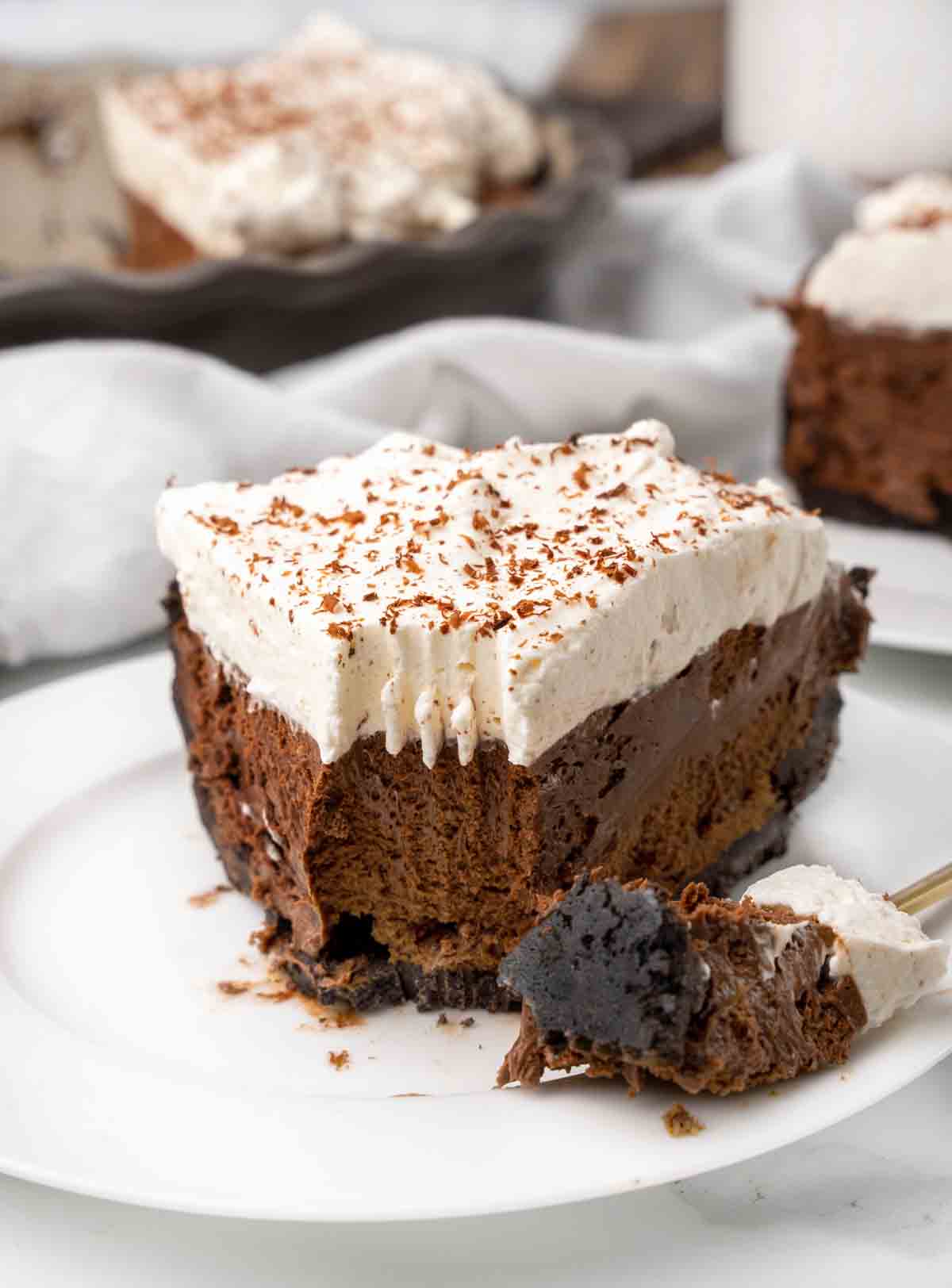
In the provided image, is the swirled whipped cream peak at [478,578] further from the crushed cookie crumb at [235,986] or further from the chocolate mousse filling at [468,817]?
the crushed cookie crumb at [235,986]

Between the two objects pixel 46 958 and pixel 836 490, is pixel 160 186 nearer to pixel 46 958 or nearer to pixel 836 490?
pixel 836 490

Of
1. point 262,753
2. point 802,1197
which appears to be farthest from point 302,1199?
point 262,753

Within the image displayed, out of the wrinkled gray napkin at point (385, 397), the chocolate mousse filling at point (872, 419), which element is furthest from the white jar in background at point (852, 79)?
the chocolate mousse filling at point (872, 419)

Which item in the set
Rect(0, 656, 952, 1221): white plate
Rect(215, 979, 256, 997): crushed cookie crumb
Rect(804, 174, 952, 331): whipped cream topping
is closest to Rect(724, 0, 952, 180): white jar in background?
Rect(804, 174, 952, 331): whipped cream topping

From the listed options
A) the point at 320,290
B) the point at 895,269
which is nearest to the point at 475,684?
the point at 895,269

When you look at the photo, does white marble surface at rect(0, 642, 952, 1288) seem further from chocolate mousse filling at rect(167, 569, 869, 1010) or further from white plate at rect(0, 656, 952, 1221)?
Answer: chocolate mousse filling at rect(167, 569, 869, 1010)
